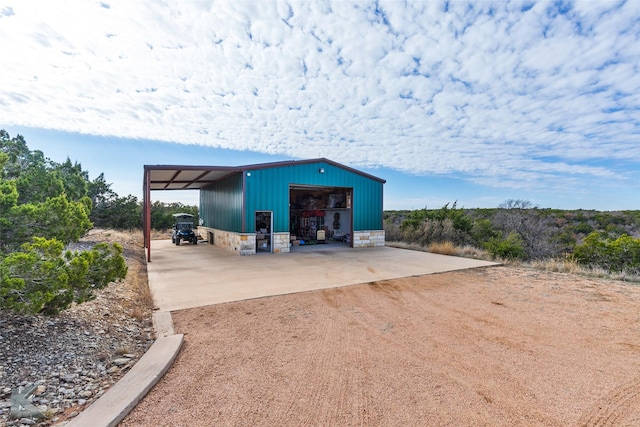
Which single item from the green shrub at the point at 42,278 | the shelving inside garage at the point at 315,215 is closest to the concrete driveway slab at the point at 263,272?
the green shrub at the point at 42,278

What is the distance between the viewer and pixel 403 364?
3447 millimetres

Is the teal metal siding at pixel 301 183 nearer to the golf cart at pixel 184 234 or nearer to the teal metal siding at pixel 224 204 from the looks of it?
the teal metal siding at pixel 224 204

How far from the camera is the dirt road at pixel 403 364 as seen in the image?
8.53 feet

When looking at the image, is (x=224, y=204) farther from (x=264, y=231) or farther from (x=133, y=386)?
(x=133, y=386)

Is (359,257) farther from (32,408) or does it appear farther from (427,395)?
(32,408)

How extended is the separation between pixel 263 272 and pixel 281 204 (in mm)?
5109

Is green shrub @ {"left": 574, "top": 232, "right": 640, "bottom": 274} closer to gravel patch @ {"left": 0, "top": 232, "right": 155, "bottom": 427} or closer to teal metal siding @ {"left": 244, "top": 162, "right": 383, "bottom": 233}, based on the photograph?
teal metal siding @ {"left": 244, "top": 162, "right": 383, "bottom": 233}

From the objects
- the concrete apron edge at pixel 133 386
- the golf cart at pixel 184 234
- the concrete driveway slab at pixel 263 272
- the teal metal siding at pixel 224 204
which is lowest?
the concrete driveway slab at pixel 263 272

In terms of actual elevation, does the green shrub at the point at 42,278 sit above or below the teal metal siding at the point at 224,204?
below

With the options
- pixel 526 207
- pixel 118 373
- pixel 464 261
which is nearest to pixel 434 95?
pixel 464 261

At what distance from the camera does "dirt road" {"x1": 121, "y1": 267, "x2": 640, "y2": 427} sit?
260cm

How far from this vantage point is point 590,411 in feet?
8.64

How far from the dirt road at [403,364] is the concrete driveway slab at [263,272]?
2.71 feet

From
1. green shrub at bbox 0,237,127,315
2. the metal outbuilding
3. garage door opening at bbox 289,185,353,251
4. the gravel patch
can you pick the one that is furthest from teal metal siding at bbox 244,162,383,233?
green shrub at bbox 0,237,127,315
